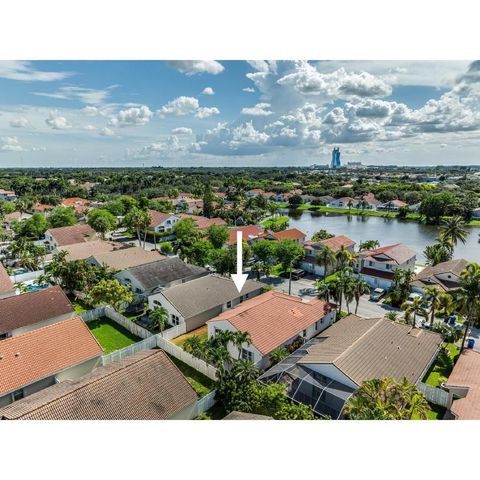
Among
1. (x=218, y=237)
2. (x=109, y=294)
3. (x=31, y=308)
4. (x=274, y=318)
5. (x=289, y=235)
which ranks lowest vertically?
(x=31, y=308)

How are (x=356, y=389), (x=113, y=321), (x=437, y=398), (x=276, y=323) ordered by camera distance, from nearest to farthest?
(x=356, y=389), (x=437, y=398), (x=276, y=323), (x=113, y=321)

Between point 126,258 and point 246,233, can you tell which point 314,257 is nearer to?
point 246,233

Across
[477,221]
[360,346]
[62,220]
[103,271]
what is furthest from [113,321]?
[477,221]

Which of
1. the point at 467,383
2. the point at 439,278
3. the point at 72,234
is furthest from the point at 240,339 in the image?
the point at 72,234

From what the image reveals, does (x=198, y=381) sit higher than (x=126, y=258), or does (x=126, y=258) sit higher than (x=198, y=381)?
(x=126, y=258)

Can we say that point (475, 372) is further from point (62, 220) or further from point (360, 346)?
point (62, 220)
